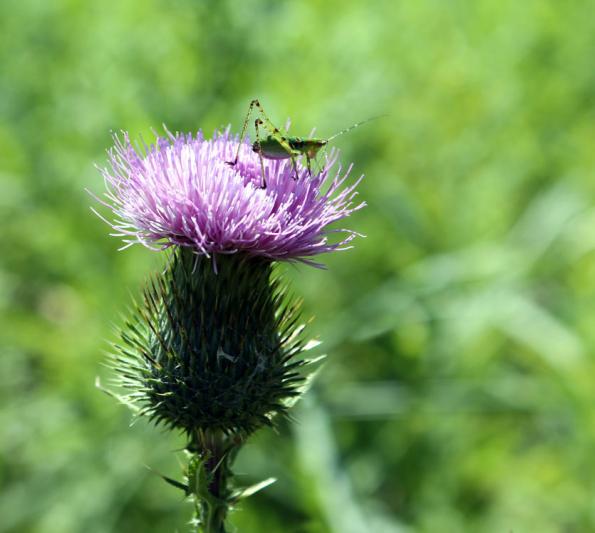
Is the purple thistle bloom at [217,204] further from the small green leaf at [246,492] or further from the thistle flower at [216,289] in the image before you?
the small green leaf at [246,492]

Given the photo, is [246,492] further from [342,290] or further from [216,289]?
[342,290]

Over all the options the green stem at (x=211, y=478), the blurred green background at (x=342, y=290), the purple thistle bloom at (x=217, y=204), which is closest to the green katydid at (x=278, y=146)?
the purple thistle bloom at (x=217, y=204)

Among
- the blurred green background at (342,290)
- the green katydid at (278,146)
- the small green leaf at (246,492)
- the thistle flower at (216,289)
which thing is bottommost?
the small green leaf at (246,492)

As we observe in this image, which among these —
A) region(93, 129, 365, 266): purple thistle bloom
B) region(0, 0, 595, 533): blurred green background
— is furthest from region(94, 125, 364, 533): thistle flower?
region(0, 0, 595, 533): blurred green background

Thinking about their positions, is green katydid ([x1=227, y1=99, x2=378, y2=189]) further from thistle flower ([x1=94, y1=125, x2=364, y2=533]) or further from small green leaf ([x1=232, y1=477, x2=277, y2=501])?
small green leaf ([x1=232, y1=477, x2=277, y2=501])

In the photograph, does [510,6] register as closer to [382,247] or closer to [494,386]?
[382,247]

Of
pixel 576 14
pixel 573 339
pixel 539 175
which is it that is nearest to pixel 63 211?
pixel 573 339

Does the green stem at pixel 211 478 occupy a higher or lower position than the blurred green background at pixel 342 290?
lower

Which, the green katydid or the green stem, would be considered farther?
the green katydid
